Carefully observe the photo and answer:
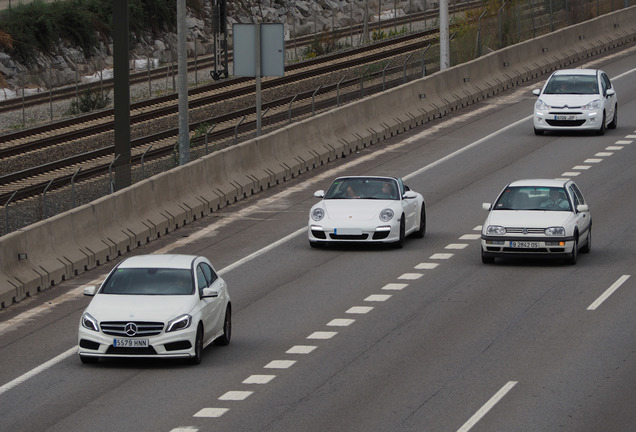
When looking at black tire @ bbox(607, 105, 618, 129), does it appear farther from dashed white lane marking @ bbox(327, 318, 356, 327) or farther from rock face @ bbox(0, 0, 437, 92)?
dashed white lane marking @ bbox(327, 318, 356, 327)

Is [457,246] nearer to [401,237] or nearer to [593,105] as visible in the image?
[401,237]

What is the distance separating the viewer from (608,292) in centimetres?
2261

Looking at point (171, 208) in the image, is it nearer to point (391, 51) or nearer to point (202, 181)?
point (202, 181)

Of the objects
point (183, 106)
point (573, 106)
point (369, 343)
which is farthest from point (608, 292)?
point (573, 106)

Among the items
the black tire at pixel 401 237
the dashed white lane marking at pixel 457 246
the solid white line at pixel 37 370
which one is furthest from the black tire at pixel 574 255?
the solid white line at pixel 37 370

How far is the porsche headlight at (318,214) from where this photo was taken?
87.6 ft

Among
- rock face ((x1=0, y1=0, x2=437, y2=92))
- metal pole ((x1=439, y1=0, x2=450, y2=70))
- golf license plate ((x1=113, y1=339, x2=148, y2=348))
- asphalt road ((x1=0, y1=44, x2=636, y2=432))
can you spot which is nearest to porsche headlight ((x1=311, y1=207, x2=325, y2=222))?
asphalt road ((x1=0, y1=44, x2=636, y2=432))

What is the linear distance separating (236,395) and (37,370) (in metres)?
3.12

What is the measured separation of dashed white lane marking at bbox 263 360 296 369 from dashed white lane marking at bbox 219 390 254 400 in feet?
4.46

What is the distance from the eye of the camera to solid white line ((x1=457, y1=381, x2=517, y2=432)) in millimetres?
14969

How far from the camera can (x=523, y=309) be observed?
21.4 m

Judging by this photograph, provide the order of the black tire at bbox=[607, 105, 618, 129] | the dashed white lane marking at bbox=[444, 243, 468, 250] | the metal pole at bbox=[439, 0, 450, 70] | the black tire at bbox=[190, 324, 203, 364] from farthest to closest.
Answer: the metal pole at bbox=[439, 0, 450, 70]
the black tire at bbox=[607, 105, 618, 129]
the dashed white lane marking at bbox=[444, 243, 468, 250]
the black tire at bbox=[190, 324, 203, 364]

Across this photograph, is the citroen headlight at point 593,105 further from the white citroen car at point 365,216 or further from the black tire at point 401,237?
the black tire at point 401,237

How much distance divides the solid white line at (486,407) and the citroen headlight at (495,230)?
797cm
